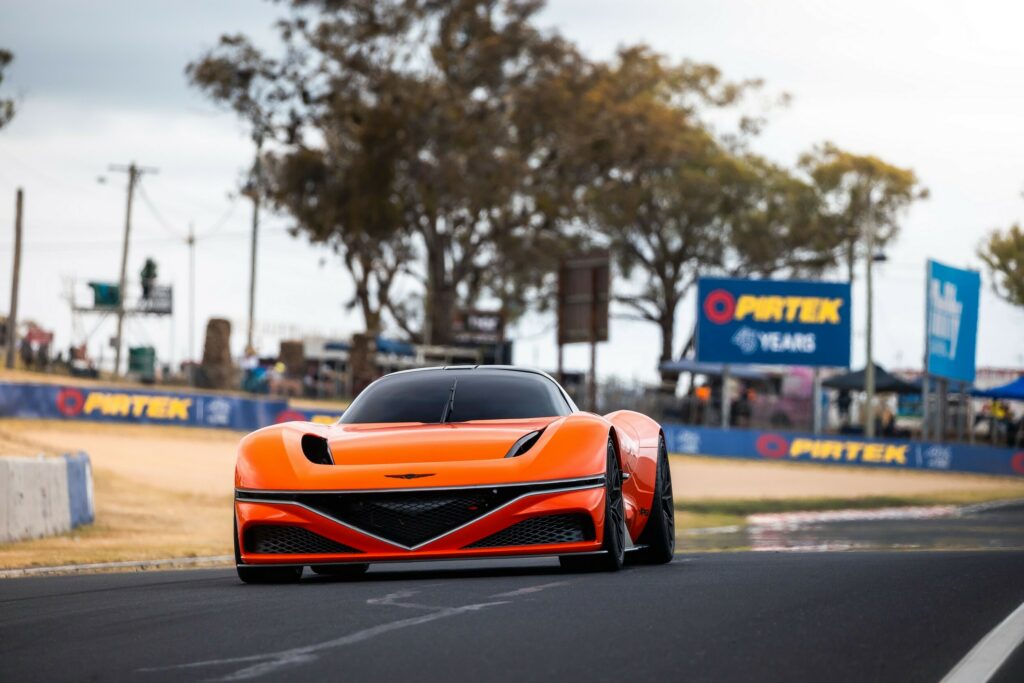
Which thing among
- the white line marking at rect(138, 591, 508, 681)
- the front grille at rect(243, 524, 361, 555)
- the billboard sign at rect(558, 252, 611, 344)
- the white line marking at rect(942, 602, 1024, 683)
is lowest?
the white line marking at rect(138, 591, 508, 681)

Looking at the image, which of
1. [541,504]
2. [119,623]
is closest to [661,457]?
[541,504]

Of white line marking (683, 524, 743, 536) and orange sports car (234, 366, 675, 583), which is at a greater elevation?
orange sports car (234, 366, 675, 583)

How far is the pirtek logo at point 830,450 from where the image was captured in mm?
50156

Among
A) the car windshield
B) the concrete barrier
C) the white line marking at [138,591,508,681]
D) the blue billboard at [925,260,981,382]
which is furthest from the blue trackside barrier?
the white line marking at [138,591,508,681]

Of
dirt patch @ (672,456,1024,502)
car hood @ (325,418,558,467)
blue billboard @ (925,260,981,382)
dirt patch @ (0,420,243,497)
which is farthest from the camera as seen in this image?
blue billboard @ (925,260,981,382)

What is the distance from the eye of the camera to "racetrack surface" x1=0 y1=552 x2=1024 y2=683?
582 cm

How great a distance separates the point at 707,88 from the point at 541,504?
6749cm

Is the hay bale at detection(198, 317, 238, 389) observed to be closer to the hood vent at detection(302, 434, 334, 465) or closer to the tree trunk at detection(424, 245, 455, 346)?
the tree trunk at detection(424, 245, 455, 346)

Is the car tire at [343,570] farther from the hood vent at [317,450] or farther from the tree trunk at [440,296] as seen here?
the tree trunk at [440,296]

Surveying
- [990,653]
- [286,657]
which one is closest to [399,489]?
[286,657]

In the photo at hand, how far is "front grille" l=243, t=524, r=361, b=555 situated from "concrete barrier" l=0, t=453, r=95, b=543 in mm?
6552

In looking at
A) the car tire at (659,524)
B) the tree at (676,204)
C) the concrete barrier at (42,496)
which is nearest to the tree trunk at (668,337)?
the tree at (676,204)

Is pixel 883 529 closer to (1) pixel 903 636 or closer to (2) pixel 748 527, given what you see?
(2) pixel 748 527

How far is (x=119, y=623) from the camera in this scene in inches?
288
